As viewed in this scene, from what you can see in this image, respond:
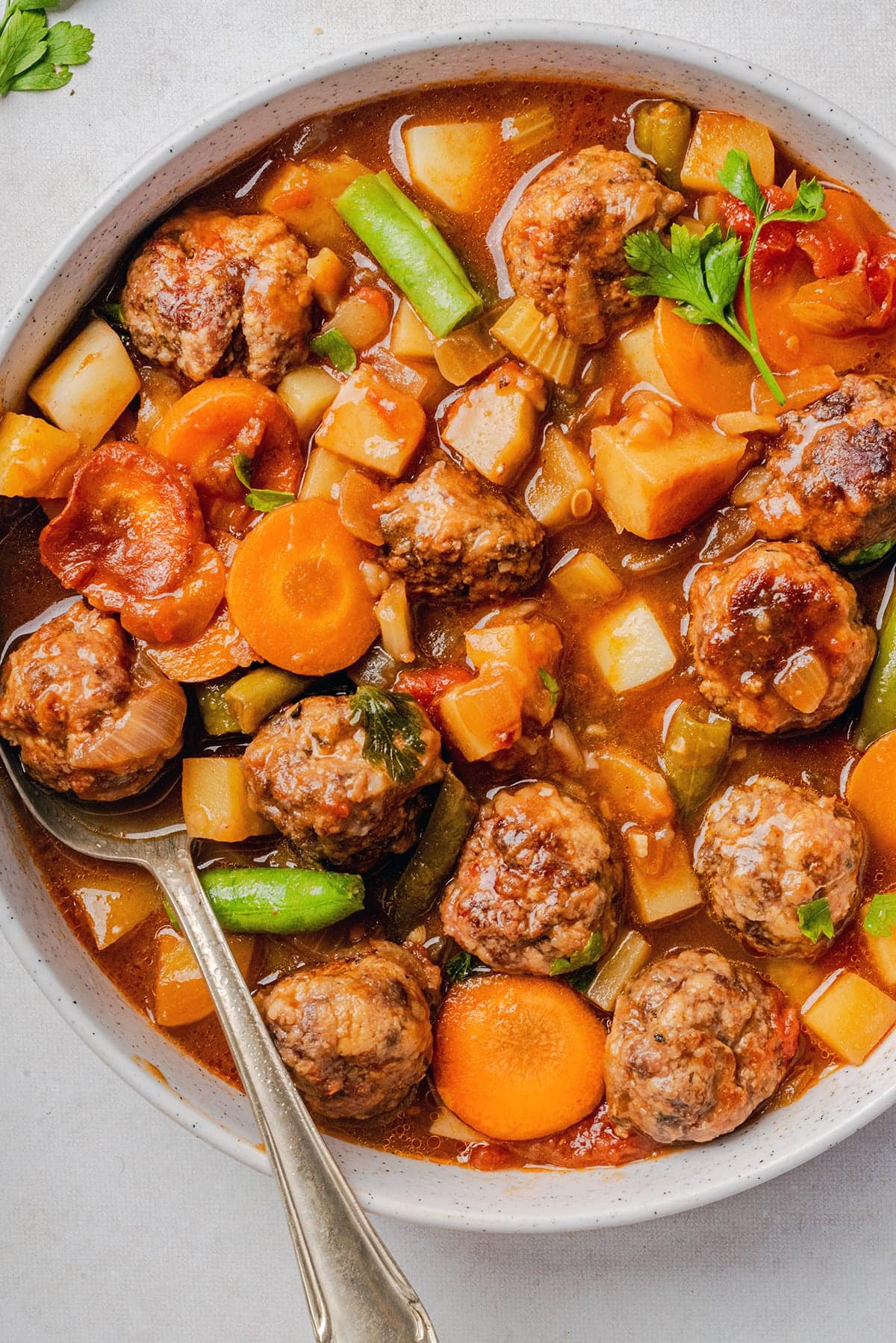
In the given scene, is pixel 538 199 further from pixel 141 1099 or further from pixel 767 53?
pixel 141 1099

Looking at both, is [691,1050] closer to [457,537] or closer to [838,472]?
[457,537]

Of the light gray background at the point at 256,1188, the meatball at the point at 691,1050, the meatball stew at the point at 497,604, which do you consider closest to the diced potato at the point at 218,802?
the meatball stew at the point at 497,604

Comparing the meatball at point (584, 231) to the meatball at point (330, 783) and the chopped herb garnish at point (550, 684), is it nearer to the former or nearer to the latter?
the chopped herb garnish at point (550, 684)

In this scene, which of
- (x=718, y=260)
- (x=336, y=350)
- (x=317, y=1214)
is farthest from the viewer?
(x=336, y=350)

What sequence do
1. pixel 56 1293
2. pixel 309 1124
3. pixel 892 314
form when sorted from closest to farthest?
pixel 309 1124
pixel 892 314
pixel 56 1293

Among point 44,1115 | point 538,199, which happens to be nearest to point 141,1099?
point 44,1115

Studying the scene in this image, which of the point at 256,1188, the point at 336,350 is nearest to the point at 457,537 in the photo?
the point at 336,350
